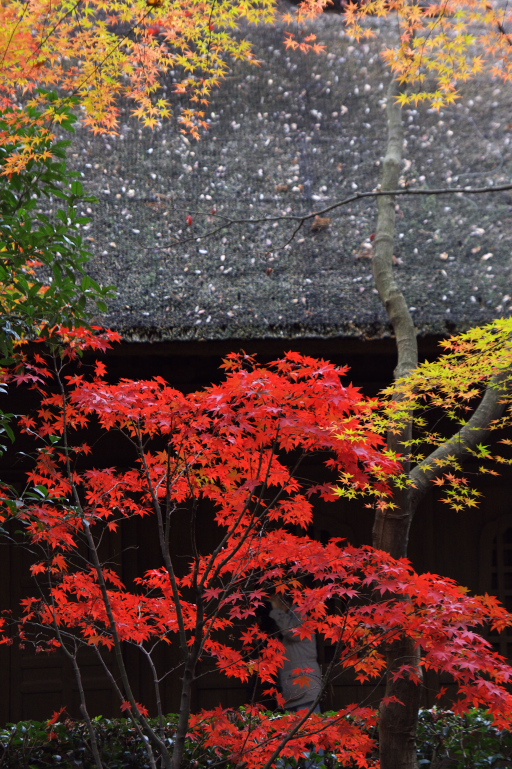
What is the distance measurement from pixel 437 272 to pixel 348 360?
83 cm

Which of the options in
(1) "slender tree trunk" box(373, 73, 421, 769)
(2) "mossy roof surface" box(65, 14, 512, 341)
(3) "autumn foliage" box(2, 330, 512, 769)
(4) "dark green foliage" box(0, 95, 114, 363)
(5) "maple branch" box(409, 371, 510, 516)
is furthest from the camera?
(2) "mossy roof surface" box(65, 14, 512, 341)

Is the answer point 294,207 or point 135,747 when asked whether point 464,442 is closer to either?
point 135,747

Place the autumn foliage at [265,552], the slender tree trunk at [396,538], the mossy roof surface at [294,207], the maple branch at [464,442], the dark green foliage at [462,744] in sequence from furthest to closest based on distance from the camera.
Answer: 1. the mossy roof surface at [294,207]
2. the dark green foliage at [462,744]
3. the maple branch at [464,442]
4. the slender tree trunk at [396,538]
5. the autumn foliage at [265,552]

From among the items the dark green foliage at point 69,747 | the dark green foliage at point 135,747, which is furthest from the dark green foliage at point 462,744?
the dark green foliage at point 69,747

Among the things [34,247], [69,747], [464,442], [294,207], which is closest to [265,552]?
[464,442]

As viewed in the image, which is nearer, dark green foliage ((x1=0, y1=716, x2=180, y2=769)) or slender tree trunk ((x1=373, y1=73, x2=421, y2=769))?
slender tree trunk ((x1=373, y1=73, x2=421, y2=769))

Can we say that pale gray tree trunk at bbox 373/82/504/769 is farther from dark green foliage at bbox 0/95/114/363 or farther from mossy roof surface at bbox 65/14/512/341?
dark green foliage at bbox 0/95/114/363

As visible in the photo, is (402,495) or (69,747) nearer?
(402,495)

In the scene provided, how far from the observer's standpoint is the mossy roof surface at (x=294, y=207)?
4094mm

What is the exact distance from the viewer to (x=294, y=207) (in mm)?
4898

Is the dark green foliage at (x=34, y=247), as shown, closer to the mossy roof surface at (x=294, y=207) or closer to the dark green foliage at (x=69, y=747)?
the mossy roof surface at (x=294, y=207)

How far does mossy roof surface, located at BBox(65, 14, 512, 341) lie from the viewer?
4094 millimetres

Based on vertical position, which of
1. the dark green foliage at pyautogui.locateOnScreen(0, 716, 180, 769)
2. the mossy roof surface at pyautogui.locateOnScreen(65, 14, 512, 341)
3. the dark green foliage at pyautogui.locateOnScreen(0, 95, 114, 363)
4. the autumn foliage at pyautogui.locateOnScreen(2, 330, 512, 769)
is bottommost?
the dark green foliage at pyautogui.locateOnScreen(0, 716, 180, 769)

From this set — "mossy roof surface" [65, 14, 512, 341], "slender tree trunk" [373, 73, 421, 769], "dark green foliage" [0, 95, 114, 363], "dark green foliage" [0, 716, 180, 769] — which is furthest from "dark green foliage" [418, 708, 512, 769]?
"dark green foliage" [0, 95, 114, 363]
